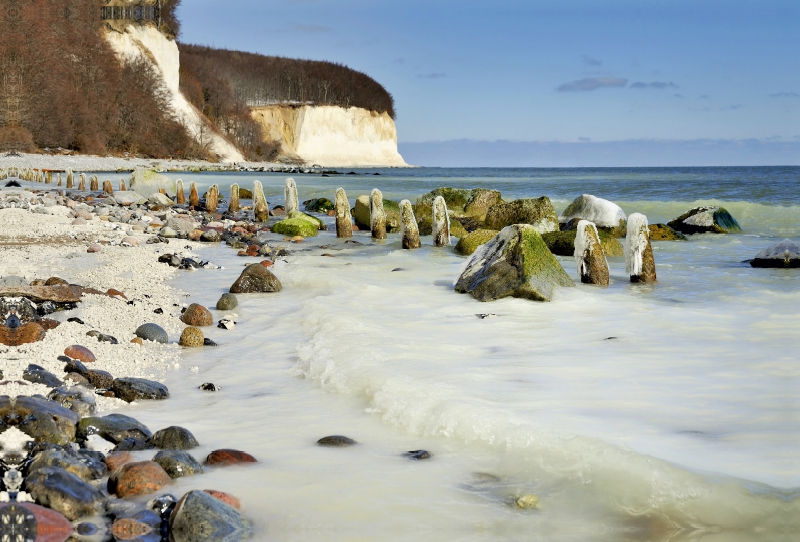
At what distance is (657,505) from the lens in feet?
11.1

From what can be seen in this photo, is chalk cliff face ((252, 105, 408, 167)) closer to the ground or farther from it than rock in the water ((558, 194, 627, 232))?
farther from it

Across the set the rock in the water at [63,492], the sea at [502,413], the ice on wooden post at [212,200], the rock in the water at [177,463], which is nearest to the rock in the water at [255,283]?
the sea at [502,413]

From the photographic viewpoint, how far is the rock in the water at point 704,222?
1762cm

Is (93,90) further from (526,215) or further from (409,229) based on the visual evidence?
(409,229)

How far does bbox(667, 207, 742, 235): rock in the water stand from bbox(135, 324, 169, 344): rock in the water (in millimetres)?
14484

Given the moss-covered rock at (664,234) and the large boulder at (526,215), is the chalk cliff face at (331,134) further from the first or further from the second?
the moss-covered rock at (664,234)

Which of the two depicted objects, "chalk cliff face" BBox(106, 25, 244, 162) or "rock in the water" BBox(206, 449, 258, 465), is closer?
"rock in the water" BBox(206, 449, 258, 465)

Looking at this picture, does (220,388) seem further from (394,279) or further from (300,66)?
(300,66)

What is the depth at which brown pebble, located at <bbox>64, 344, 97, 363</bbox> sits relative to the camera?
17.5ft

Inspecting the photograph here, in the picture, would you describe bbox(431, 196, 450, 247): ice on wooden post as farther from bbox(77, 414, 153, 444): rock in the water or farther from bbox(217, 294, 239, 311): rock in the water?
bbox(77, 414, 153, 444): rock in the water

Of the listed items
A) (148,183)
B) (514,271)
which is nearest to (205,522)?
(514,271)

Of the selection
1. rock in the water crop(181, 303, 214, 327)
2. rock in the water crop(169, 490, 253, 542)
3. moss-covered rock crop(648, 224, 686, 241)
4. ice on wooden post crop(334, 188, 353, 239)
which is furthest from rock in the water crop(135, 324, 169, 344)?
moss-covered rock crop(648, 224, 686, 241)

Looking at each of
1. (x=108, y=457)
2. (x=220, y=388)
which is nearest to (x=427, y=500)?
(x=108, y=457)

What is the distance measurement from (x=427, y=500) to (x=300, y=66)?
128 meters
